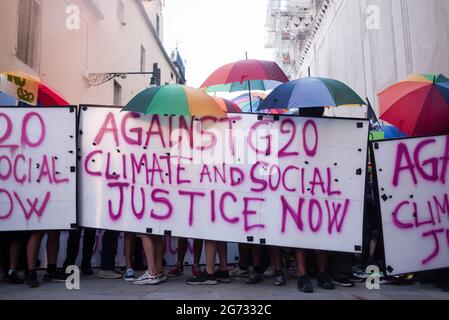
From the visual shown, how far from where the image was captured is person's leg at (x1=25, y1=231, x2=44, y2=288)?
4902 millimetres

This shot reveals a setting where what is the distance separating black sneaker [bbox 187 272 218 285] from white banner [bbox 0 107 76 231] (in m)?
1.57

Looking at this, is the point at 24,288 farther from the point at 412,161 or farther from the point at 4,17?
the point at 4,17

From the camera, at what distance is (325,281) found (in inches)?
196

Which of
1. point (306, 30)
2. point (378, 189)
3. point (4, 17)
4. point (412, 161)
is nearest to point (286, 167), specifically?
point (378, 189)

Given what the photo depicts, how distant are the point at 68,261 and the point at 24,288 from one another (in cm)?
77

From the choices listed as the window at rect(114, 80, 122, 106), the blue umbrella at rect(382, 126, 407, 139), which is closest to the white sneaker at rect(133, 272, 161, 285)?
the blue umbrella at rect(382, 126, 407, 139)

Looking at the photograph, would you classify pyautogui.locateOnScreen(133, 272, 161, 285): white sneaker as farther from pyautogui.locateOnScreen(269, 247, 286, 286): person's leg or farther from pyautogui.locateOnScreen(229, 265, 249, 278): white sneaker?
pyautogui.locateOnScreen(269, 247, 286, 286): person's leg

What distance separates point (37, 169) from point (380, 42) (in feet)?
36.8

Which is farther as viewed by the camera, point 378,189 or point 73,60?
point 73,60

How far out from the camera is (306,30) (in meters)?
28.1

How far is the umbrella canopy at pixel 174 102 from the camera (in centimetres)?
463

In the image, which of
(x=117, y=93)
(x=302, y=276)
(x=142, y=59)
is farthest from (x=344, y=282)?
(x=142, y=59)

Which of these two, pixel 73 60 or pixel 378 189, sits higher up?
pixel 73 60
